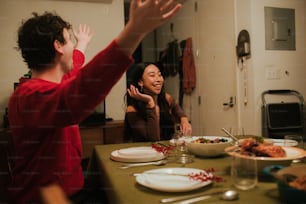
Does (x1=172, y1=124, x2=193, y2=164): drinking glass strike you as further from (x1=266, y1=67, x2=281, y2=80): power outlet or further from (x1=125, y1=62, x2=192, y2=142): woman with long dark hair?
(x1=266, y1=67, x2=281, y2=80): power outlet

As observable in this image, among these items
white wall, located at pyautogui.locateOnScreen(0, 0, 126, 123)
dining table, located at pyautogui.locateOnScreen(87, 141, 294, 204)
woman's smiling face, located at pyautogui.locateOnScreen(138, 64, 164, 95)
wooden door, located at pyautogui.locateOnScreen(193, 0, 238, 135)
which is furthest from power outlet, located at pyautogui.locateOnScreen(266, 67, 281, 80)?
dining table, located at pyautogui.locateOnScreen(87, 141, 294, 204)

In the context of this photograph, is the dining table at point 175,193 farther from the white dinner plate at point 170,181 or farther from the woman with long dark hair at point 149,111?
the woman with long dark hair at point 149,111

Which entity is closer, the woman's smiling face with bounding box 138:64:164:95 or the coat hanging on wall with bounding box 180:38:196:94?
the woman's smiling face with bounding box 138:64:164:95

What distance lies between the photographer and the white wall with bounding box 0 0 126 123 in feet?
11.1

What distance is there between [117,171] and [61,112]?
18.0 inches

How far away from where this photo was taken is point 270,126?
2.79 metres

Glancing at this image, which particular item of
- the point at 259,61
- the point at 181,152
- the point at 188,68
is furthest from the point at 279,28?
the point at 181,152

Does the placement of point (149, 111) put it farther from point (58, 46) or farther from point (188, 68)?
point (188, 68)

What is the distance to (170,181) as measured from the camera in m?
0.86

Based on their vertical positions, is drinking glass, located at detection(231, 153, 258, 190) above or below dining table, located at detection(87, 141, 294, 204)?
above

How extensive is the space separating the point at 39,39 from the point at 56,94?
368 millimetres

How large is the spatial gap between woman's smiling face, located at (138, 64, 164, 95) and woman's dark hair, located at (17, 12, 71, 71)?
45.1 inches

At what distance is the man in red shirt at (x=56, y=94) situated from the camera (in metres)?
0.63

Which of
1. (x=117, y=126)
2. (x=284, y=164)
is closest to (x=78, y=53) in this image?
(x=284, y=164)
